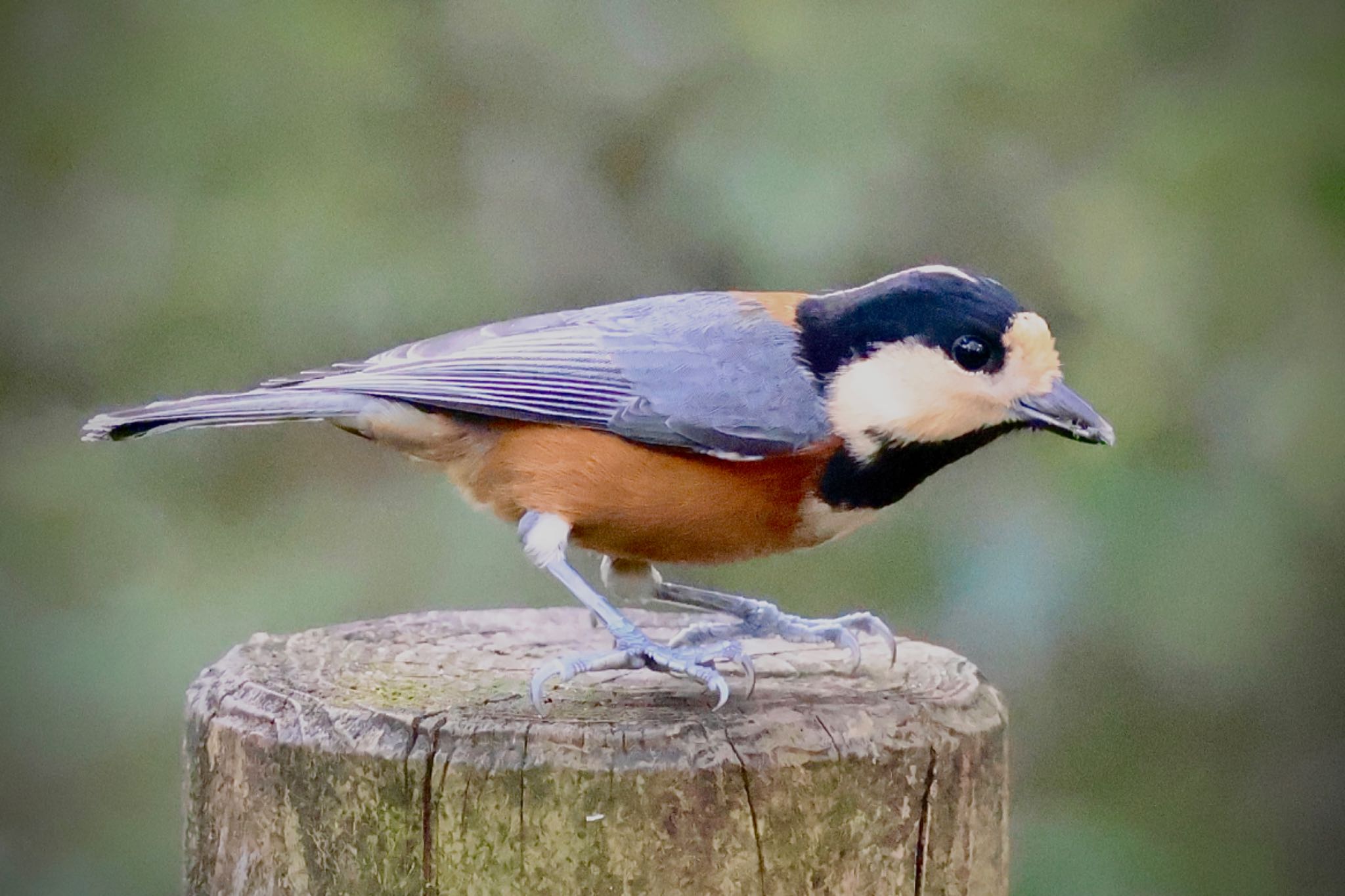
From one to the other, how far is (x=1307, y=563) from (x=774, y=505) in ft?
5.94

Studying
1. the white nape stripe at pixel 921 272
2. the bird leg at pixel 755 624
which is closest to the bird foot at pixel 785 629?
the bird leg at pixel 755 624

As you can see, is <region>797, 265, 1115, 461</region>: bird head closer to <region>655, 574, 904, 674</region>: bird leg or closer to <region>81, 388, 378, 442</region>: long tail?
<region>655, 574, 904, 674</region>: bird leg

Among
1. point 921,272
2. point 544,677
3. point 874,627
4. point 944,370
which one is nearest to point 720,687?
point 544,677

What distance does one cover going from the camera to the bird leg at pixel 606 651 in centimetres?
215

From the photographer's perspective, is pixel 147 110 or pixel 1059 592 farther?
pixel 147 110

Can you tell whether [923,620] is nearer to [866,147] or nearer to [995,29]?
[866,147]

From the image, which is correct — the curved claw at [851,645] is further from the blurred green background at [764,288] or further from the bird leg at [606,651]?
the blurred green background at [764,288]

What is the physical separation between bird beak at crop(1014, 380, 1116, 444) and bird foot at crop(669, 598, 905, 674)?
472mm

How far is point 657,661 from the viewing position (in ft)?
7.34

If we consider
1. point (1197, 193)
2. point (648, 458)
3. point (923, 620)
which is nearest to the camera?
point (648, 458)

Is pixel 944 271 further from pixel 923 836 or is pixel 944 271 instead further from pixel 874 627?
pixel 923 836

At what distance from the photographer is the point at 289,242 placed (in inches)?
141

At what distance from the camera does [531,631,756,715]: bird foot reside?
7.06 ft

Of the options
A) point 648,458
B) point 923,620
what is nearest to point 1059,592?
point 923,620
